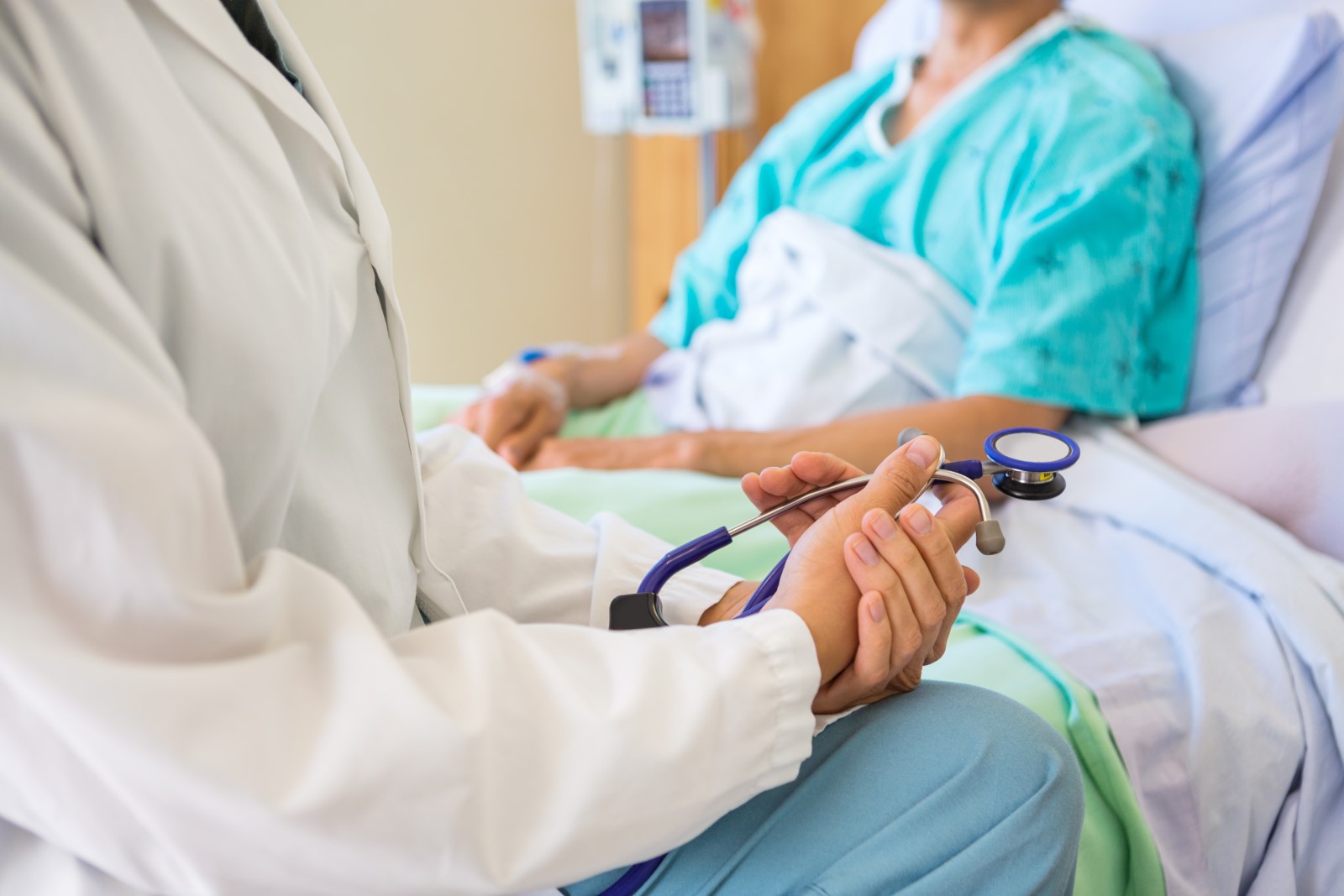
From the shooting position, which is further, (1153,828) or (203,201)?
(1153,828)

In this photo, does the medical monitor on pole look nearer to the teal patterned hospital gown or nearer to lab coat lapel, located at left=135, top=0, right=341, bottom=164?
the teal patterned hospital gown

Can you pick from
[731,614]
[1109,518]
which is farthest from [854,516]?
[1109,518]

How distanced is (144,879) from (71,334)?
25cm

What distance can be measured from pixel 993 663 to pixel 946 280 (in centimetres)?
58

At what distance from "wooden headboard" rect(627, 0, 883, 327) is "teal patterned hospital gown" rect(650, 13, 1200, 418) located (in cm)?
116

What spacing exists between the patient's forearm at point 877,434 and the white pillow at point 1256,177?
217 mm

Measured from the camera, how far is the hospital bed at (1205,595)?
2.72ft

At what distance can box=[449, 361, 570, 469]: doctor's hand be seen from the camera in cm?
Result: 127

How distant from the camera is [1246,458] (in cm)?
107

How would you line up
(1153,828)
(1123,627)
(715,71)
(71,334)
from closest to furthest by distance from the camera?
(71,334) < (1153,828) < (1123,627) < (715,71)

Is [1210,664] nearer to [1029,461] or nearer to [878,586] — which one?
[1029,461]

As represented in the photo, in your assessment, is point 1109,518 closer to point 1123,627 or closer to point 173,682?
point 1123,627

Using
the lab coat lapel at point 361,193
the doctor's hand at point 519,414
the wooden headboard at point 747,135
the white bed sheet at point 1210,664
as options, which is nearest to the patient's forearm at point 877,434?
the white bed sheet at point 1210,664

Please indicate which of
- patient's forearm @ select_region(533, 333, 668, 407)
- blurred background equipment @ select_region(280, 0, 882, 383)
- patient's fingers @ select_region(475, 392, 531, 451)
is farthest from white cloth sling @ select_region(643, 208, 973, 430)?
blurred background equipment @ select_region(280, 0, 882, 383)
